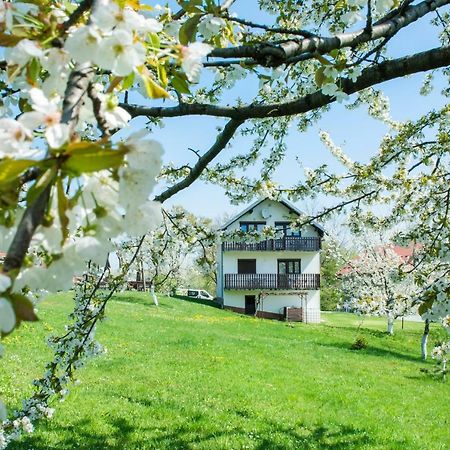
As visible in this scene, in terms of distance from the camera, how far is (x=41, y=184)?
627 millimetres

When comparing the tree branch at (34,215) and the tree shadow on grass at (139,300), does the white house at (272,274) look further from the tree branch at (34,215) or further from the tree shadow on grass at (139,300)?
the tree branch at (34,215)

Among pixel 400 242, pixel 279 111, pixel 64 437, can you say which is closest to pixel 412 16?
pixel 279 111

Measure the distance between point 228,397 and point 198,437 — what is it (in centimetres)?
203

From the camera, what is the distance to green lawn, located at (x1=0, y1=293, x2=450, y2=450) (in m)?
5.79

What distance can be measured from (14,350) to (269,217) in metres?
20.7

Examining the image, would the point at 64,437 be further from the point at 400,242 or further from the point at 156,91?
the point at 156,91

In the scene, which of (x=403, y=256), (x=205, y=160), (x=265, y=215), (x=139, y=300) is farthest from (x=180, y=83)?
(x=403, y=256)

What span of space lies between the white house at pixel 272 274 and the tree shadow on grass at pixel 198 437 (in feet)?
76.0

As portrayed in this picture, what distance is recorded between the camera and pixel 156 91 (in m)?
0.92

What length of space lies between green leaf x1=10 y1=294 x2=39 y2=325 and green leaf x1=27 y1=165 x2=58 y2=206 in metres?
0.12

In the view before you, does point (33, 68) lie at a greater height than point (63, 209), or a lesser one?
greater

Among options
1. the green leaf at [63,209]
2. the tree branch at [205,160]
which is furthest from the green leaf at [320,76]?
the tree branch at [205,160]

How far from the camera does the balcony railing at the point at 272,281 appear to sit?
98.4ft

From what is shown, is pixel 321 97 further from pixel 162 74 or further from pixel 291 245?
pixel 291 245
